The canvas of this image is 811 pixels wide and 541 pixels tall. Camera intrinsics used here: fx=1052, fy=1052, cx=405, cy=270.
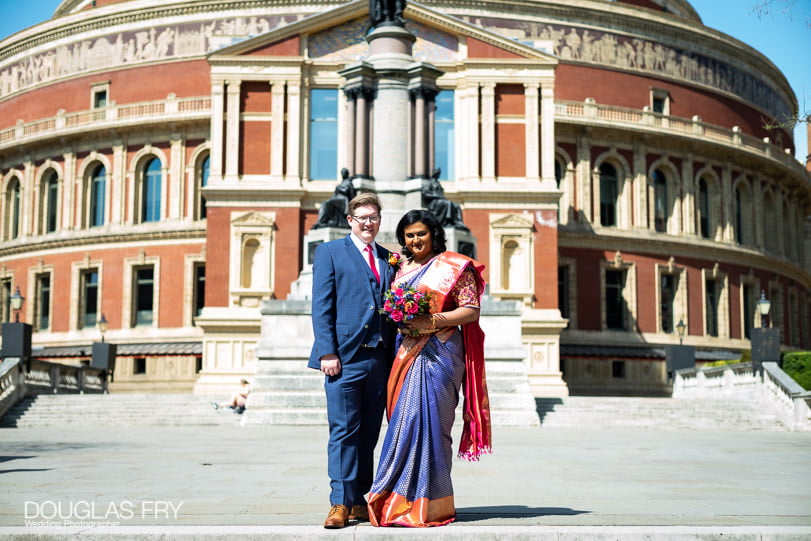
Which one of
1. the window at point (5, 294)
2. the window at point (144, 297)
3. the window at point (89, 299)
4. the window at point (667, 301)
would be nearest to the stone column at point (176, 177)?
the window at point (144, 297)

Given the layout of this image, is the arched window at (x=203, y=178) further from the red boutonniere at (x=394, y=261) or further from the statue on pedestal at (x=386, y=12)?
the red boutonniere at (x=394, y=261)

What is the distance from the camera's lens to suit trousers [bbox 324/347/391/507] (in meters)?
7.11

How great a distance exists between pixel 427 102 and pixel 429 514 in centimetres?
1633

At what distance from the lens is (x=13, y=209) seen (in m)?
53.0

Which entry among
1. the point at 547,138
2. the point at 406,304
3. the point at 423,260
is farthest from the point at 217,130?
the point at 406,304

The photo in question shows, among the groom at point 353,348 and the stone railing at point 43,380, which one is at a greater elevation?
the groom at point 353,348

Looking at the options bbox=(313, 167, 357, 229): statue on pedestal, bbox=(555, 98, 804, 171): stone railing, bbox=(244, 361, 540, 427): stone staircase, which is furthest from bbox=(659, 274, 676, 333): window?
bbox=(313, 167, 357, 229): statue on pedestal

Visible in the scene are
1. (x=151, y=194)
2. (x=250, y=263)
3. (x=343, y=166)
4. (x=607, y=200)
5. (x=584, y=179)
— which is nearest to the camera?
(x=343, y=166)

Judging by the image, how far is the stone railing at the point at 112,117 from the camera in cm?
4772

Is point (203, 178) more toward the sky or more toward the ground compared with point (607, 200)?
more toward the sky

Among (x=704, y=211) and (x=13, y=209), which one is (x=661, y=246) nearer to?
(x=704, y=211)

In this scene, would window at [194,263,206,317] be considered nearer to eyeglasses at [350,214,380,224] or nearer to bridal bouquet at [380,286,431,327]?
eyeglasses at [350,214,380,224]

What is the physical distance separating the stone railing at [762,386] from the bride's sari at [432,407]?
18.9m

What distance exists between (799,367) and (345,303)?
2411 centimetres
